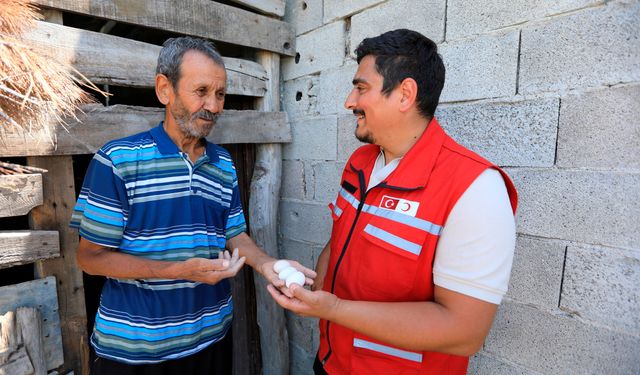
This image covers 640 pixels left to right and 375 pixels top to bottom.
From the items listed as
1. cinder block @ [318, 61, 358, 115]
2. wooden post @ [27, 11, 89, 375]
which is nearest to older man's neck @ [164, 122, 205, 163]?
wooden post @ [27, 11, 89, 375]

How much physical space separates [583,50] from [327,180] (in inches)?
67.7

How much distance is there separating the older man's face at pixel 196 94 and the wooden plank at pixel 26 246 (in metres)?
0.92

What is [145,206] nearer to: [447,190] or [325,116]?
[447,190]

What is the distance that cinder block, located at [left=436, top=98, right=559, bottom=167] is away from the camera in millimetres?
1663

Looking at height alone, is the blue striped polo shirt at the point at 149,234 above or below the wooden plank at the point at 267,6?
below

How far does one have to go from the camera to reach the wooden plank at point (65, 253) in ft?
6.27

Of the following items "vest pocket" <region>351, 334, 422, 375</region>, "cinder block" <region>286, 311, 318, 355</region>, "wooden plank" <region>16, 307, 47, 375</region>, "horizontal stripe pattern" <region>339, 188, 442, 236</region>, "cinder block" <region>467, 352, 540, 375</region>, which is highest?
"horizontal stripe pattern" <region>339, 188, 442, 236</region>

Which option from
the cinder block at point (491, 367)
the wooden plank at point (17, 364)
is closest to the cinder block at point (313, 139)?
the cinder block at point (491, 367)

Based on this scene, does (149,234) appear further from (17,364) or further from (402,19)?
(402,19)

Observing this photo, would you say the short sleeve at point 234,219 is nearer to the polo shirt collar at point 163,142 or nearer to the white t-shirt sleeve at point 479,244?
the polo shirt collar at point 163,142

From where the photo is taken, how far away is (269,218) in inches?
116

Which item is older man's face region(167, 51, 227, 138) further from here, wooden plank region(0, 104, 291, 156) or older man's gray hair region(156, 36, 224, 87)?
wooden plank region(0, 104, 291, 156)

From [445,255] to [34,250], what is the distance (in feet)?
6.45

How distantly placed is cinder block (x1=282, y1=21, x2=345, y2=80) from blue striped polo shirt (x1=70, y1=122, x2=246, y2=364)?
136 centimetres
